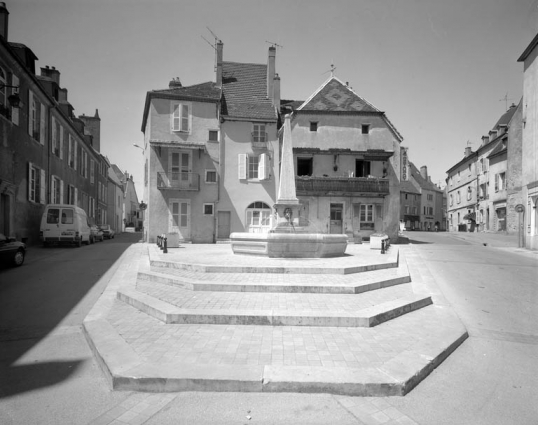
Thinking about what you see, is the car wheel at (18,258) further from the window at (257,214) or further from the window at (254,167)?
the window at (254,167)

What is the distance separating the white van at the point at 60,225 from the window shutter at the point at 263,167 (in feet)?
36.5

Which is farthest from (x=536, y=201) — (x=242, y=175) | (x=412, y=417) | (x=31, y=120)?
(x=31, y=120)

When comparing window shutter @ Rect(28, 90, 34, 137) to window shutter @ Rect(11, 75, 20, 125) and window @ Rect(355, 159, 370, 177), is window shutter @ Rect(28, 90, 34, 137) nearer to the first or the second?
window shutter @ Rect(11, 75, 20, 125)

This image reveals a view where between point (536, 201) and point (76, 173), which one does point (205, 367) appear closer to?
point (536, 201)

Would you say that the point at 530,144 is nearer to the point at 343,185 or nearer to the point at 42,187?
the point at 343,185

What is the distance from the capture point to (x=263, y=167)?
22109 millimetres

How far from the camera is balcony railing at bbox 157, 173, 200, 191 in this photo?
22.0m

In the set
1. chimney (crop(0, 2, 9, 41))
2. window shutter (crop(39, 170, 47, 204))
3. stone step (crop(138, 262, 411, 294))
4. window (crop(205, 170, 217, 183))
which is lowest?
stone step (crop(138, 262, 411, 294))

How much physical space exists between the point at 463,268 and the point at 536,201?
10.7m

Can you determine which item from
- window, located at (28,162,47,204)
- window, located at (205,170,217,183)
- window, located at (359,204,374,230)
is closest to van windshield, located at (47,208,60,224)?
window, located at (28,162,47,204)

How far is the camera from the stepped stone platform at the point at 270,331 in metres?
3.42

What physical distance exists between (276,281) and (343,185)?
708 inches

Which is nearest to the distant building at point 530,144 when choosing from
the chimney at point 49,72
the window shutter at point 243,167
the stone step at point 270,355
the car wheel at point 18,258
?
the window shutter at point 243,167

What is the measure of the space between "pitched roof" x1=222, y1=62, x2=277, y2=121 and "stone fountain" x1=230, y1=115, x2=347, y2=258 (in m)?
12.4
